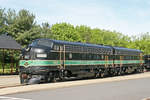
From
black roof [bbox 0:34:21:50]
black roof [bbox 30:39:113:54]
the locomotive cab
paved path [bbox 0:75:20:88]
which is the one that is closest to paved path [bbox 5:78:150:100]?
the locomotive cab

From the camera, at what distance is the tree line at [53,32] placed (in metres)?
49.4

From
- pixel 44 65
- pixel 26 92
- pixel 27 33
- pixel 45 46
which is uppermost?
pixel 27 33

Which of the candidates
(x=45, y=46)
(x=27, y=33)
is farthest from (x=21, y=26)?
(x=45, y=46)

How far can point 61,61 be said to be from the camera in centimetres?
2009

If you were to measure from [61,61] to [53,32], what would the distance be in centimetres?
5238

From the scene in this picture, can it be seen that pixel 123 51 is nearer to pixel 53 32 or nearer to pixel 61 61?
pixel 61 61

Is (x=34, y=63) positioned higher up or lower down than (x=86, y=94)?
higher up

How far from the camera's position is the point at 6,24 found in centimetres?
5688

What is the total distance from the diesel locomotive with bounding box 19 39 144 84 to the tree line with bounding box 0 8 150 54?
24.0 m

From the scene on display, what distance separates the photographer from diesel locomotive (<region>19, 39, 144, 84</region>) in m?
18.5

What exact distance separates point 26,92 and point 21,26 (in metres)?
41.0

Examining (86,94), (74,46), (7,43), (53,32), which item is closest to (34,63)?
(74,46)

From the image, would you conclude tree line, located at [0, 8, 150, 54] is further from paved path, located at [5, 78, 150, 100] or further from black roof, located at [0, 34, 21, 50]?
paved path, located at [5, 78, 150, 100]

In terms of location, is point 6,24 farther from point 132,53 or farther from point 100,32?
point 100,32
